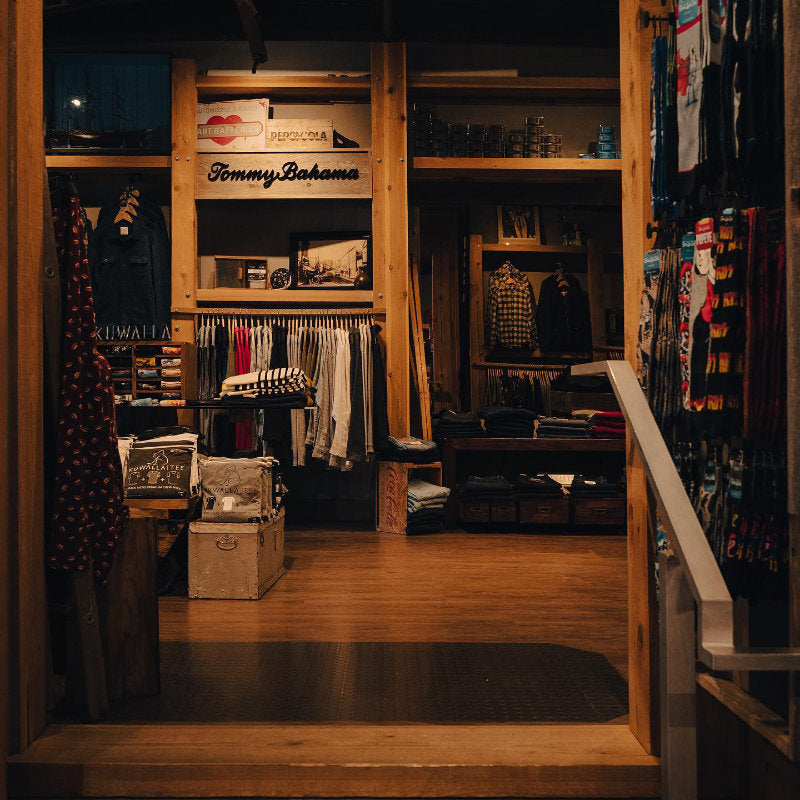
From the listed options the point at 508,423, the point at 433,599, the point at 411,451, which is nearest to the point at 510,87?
the point at 508,423

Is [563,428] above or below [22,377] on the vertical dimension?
below

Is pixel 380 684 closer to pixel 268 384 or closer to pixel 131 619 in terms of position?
pixel 131 619

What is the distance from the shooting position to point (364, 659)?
3340 millimetres

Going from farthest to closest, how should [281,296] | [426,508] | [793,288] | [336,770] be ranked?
1. [281,296]
2. [426,508]
3. [336,770]
4. [793,288]

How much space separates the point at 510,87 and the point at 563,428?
2.64 metres

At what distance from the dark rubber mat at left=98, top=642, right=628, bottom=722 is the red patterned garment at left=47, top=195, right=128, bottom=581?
556 millimetres

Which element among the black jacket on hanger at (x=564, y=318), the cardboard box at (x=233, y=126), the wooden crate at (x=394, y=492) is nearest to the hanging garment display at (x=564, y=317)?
the black jacket on hanger at (x=564, y=318)

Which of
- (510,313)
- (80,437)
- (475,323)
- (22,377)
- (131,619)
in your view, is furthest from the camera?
(475,323)

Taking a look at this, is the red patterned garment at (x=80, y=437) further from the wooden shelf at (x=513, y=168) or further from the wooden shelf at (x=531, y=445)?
the wooden shelf at (x=513, y=168)

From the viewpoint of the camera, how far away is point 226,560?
438cm

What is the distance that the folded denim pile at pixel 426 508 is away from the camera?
20.2 feet

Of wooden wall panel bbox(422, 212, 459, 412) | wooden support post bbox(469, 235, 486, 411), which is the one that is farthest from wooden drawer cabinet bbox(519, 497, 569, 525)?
wooden wall panel bbox(422, 212, 459, 412)

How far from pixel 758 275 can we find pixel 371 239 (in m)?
4.99

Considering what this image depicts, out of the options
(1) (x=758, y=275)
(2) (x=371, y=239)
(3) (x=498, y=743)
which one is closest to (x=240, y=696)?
(3) (x=498, y=743)
